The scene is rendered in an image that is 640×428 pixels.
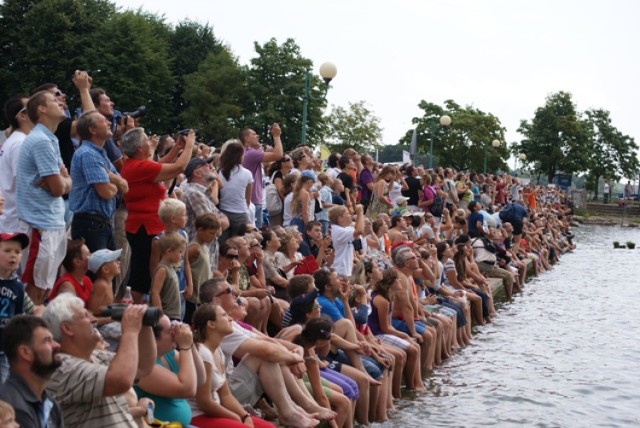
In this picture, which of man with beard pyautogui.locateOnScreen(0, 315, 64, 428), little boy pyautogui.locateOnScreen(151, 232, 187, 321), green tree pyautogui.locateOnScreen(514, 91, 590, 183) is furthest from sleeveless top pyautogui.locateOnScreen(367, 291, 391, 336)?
green tree pyautogui.locateOnScreen(514, 91, 590, 183)

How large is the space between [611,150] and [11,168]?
98.7m

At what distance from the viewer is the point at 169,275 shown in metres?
7.97

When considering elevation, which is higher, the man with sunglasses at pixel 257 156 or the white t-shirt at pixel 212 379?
the man with sunglasses at pixel 257 156

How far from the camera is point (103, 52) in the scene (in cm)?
5253

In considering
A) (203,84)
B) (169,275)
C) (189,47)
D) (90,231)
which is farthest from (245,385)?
(189,47)

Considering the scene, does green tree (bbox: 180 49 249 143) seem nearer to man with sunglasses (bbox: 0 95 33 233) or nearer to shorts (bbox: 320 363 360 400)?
shorts (bbox: 320 363 360 400)

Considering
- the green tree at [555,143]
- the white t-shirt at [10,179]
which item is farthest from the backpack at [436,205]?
the green tree at [555,143]

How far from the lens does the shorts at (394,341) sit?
38.5ft

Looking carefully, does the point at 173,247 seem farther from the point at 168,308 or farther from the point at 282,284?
the point at 282,284

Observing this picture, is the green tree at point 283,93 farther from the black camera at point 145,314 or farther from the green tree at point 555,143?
the black camera at point 145,314

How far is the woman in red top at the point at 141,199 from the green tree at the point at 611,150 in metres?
94.2

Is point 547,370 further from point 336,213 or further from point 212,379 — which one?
point 212,379

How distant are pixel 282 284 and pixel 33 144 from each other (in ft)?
14.2

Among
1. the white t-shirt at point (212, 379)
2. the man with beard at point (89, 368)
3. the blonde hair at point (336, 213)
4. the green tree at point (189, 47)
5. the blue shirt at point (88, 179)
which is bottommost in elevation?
the white t-shirt at point (212, 379)
